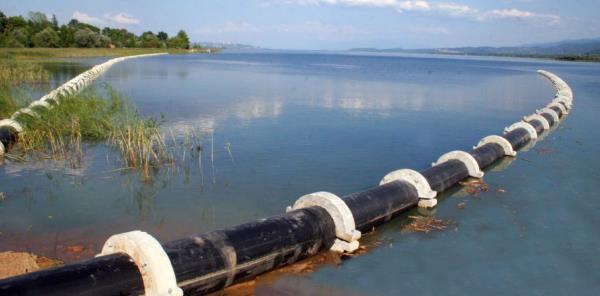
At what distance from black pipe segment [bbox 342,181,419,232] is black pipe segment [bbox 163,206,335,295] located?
0.66 m

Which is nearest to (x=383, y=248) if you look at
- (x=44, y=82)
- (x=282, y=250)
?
(x=282, y=250)

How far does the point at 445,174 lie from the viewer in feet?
30.7

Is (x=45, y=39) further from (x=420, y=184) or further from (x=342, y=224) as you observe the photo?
(x=342, y=224)

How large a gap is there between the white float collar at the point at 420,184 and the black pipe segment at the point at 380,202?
88 millimetres

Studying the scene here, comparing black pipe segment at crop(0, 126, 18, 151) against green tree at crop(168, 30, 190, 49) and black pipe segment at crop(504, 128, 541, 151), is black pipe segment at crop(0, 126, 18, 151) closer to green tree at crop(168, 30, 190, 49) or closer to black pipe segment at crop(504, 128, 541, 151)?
black pipe segment at crop(504, 128, 541, 151)

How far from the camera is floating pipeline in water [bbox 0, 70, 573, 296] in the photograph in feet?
14.6

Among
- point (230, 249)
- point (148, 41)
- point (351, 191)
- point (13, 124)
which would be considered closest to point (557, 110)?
point (351, 191)

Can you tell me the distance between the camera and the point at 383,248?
22.5ft

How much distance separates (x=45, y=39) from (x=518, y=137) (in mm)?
69114

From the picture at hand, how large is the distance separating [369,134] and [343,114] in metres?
3.88

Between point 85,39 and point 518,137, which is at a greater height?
point 85,39

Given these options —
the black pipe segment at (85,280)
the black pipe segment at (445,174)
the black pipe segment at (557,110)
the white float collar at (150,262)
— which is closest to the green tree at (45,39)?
the black pipe segment at (557,110)

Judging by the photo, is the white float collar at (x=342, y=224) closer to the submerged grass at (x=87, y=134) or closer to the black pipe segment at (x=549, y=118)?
the submerged grass at (x=87, y=134)

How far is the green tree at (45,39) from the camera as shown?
66.2 meters
